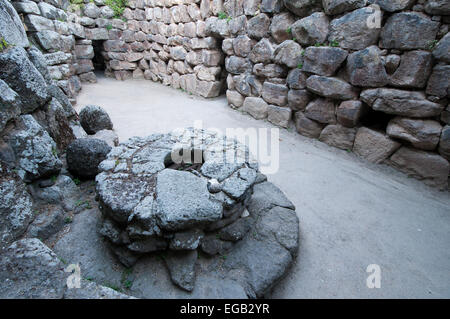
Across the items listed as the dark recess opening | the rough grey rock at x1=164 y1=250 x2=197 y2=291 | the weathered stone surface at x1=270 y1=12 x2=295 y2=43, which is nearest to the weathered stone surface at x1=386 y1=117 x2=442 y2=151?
the weathered stone surface at x1=270 y1=12 x2=295 y2=43

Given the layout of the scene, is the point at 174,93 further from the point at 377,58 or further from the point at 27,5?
the point at 377,58

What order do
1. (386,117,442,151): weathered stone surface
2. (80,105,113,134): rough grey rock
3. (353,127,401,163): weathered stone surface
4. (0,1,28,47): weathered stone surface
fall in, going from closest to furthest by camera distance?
1. (0,1,28,47): weathered stone surface
2. (386,117,442,151): weathered stone surface
3. (353,127,401,163): weathered stone surface
4. (80,105,113,134): rough grey rock

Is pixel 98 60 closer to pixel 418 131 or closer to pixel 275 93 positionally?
pixel 275 93

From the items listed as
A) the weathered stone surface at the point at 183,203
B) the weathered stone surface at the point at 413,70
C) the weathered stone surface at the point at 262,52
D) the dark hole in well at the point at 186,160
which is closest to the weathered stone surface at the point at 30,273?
the weathered stone surface at the point at 183,203

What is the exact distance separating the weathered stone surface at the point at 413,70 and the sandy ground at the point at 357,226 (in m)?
1.12

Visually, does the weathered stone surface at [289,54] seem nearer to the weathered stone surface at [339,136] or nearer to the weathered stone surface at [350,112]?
the weathered stone surface at [350,112]

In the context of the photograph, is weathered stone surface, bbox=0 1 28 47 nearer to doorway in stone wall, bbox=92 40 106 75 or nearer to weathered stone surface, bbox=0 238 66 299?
weathered stone surface, bbox=0 238 66 299

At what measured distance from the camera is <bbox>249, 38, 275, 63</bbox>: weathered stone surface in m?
4.34

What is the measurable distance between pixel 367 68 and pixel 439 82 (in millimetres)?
774

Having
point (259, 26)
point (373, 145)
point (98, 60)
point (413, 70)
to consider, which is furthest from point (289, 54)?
point (98, 60)

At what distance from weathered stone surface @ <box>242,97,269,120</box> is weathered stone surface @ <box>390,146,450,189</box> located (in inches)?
94.9
